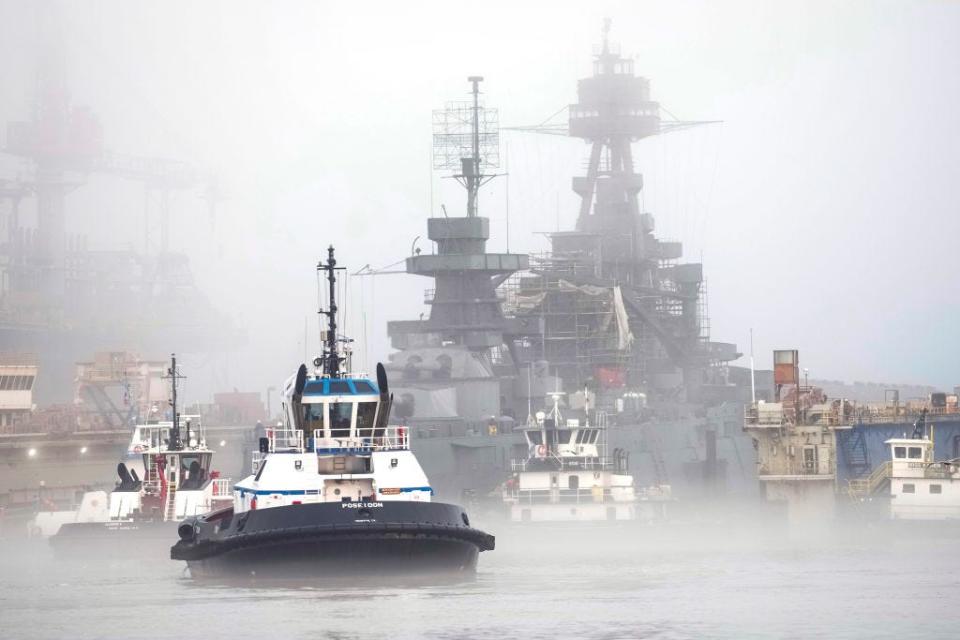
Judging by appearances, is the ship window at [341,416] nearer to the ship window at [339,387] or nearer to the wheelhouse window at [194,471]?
the ship window at [339,387]

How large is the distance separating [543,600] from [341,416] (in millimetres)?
8956

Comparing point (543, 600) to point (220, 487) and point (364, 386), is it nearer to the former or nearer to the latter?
point (364, 386)

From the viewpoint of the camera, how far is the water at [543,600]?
5075cm

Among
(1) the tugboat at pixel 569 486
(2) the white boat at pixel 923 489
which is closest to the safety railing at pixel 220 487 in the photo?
(1) the tugboat at pixel 569 486

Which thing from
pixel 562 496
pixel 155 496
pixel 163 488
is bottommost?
pixel 562 496

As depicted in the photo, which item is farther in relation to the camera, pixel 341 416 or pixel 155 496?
pixel 155 496

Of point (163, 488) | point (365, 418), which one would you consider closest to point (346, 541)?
point (365, 418)

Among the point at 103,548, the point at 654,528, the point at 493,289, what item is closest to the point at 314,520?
the point at 103,548

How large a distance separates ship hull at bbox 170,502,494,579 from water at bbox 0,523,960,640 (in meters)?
0.63

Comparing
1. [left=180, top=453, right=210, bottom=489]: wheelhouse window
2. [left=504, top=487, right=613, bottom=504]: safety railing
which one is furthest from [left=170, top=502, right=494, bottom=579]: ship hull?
[left=504, top=487, right=613, bottom=504]: safety railing

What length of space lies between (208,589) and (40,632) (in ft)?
28.7

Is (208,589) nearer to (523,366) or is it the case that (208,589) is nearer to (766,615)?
(766,615)

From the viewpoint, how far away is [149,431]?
8169cm

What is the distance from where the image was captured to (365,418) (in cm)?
6131
